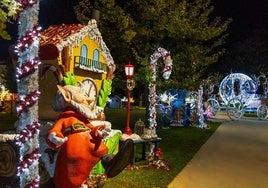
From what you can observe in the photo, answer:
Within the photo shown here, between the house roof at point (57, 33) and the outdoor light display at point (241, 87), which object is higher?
the outdoor light display at point (241, 87)

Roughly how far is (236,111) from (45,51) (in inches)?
980

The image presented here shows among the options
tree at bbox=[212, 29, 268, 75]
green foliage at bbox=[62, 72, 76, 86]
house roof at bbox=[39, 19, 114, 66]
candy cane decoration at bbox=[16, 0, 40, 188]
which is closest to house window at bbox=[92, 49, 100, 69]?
house roof at bbox=[39, 19, 114, 66]

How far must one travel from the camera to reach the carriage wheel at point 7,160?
7520 mm

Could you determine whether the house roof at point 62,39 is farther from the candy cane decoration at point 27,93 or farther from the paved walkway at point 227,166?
the candy cane decoration at point 27,93

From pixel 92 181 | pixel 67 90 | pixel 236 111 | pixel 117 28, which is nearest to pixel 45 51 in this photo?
pixel 67 90

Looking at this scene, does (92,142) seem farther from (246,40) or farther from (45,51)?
(246,40)

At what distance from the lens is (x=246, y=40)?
Answer: 185 ft

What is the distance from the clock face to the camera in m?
8.89

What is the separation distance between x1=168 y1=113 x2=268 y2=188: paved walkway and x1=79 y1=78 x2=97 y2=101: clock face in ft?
8.14

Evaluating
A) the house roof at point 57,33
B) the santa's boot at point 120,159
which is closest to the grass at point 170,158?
the santa's boot at point 120,159

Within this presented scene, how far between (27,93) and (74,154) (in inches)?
62.8

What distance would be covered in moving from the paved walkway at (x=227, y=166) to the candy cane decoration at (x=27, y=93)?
4810 millimetres

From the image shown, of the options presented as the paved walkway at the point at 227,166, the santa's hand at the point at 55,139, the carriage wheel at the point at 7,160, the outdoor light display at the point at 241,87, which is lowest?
the paved walkway at the point at 227,166

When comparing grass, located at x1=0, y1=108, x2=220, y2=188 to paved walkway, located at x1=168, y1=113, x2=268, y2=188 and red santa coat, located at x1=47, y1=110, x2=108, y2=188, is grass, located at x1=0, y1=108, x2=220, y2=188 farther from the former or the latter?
red santa coat, located at x1=47, y1=110, x2=108, y2=188
